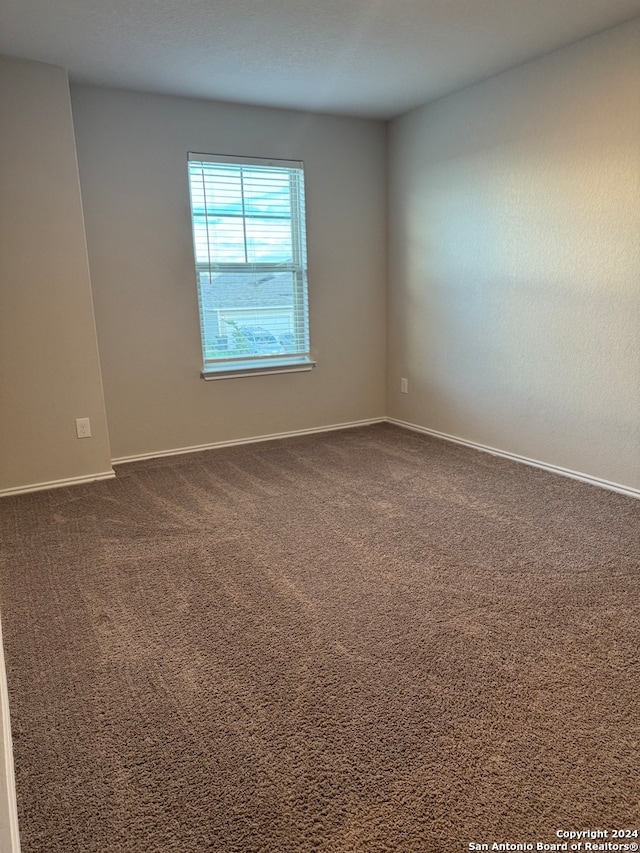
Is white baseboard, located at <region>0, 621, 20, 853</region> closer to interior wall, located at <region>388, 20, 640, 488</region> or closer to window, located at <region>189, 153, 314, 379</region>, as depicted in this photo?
window, located at <region>189, 153, 314, 379</region>

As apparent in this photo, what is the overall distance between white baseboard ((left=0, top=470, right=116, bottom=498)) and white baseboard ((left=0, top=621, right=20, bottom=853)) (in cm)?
200

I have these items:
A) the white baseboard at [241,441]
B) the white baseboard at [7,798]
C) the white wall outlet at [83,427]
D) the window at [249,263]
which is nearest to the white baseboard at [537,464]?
the white baseboard at [241,441]

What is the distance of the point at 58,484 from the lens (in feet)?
11.3

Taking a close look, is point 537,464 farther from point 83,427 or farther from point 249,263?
point 83,427

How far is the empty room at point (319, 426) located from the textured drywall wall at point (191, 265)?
0.02 meters

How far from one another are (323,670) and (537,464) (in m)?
2.36

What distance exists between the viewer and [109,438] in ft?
12.3

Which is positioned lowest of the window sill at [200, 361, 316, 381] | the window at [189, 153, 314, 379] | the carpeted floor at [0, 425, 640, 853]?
the carpeted floor at [0, 425, 640, 853]

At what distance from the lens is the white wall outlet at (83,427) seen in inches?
136

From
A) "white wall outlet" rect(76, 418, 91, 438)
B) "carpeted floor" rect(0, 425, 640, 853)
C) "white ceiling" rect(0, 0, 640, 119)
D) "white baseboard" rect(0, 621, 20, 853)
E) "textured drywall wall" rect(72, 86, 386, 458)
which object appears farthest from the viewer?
"textured drywall wall" rect(72, 86, 386, 458)

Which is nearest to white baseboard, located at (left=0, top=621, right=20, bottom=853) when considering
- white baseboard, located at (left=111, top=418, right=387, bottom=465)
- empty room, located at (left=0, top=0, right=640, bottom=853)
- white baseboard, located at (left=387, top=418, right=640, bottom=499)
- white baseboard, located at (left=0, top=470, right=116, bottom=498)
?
empty room, located at (left=0, top=0, right=640, bottom=853)

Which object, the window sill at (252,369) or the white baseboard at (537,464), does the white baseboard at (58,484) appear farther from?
the white baseboard at (537,464)

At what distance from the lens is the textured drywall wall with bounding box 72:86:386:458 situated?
357 centimetres

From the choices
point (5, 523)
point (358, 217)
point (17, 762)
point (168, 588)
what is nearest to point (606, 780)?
point (17, 762)
